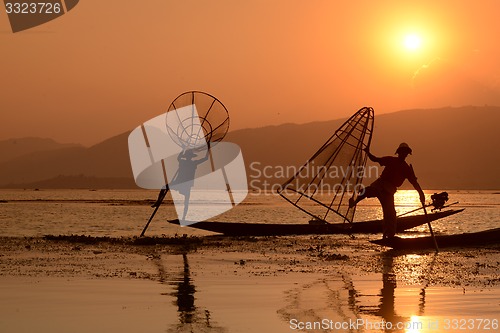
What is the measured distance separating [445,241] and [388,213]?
300cm

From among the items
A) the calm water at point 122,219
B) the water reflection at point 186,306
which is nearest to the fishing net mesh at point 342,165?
the calm water at point 122,219

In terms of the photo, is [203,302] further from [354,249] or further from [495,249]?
[495,249]

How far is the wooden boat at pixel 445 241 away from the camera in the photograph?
24.5m

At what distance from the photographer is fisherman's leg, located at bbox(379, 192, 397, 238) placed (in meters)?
24.2

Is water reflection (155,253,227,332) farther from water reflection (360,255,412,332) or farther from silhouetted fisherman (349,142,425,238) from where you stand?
silhouetted fisherman (349,142,425,238)

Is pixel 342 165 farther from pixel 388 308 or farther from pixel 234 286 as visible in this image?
pixel 388 308

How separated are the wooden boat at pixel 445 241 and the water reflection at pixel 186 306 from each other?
277 inches

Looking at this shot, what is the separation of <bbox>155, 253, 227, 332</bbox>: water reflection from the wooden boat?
705 cm

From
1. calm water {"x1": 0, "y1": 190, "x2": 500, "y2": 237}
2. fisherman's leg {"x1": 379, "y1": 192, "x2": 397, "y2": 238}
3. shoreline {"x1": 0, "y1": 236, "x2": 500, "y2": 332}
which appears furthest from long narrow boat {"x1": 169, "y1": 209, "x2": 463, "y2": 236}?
fisherman's leg {"x1": 379, "y1": 192, "x2": 397, "y2": 238}

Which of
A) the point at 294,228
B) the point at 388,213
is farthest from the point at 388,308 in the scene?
the point at 294,228

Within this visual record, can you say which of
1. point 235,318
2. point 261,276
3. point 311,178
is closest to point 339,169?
point 311,178

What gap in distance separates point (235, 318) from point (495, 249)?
52.8 feet

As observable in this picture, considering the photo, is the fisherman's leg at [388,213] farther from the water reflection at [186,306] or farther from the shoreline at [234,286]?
the water reflection at [186,306]

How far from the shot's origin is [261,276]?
1862 cm
